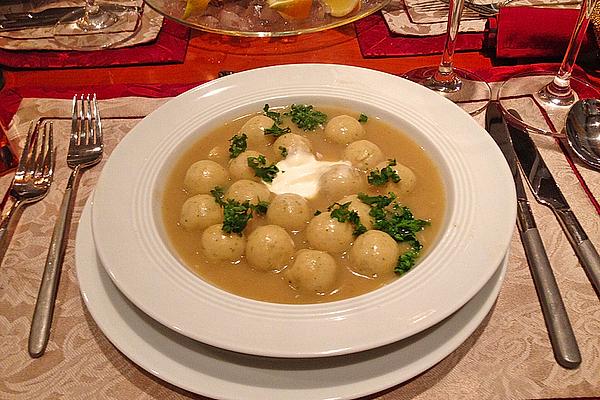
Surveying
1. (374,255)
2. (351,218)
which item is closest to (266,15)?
(351,218)

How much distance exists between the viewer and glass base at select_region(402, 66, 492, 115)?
179 cm

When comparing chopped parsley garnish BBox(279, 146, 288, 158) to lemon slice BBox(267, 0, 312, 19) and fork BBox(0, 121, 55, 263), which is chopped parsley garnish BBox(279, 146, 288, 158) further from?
lemon slice BBox(267, 0, 312, 19)

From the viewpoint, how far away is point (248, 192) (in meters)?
1.33

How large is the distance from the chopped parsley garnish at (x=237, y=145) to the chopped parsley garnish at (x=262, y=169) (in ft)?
0.22

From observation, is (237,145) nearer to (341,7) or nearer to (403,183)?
(403,183)

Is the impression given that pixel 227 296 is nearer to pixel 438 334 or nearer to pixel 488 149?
pixel 438 334

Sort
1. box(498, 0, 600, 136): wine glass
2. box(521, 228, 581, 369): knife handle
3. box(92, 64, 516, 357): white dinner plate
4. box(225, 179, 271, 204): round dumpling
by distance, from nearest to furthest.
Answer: box(92, 64, 516, 357): white dinner plate
box(521, 228, 581, 369): knife handle
box(225, 179, 271, 204): round dumpling
box(498, 0, 600, 136): wine glass

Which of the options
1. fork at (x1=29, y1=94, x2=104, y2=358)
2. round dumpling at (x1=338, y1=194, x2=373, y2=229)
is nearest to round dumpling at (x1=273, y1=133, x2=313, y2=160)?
round dumpling at (x1=338, y1=194, x2=373, y2=229)

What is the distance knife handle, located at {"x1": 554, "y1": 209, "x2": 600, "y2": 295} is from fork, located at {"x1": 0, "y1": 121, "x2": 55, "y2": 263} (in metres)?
1.29

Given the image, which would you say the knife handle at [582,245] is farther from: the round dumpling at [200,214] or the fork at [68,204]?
the fork at [68,204]

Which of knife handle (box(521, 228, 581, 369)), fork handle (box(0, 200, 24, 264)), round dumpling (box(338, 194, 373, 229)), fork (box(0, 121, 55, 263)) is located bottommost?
fork handle (box(0, 200, 24, 264))

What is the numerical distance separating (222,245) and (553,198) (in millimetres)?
816

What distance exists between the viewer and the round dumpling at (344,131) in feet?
4.97

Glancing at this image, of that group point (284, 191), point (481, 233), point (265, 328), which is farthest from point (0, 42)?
point (481, 233)
